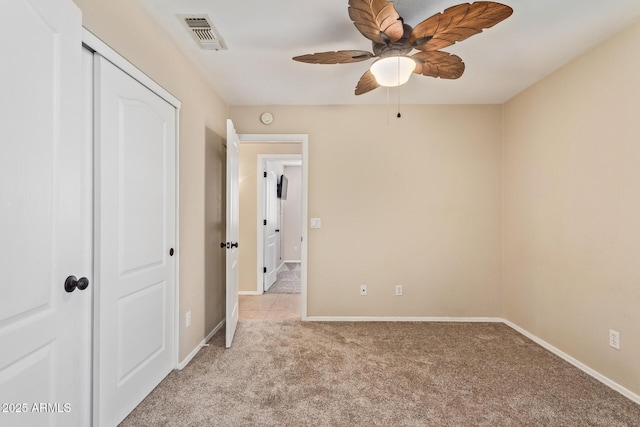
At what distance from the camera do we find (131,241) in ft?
5.55

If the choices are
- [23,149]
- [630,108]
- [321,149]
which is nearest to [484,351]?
[630,108]

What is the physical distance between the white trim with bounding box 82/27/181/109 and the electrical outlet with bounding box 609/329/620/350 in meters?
3.56

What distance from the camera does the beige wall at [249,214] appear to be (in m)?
4.33

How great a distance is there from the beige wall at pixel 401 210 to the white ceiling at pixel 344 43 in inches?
13.9

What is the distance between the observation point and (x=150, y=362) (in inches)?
74.6

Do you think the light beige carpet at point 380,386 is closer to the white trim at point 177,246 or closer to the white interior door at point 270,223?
the white trim at point 177,246

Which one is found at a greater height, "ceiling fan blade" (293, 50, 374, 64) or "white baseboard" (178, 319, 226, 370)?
"ceiling fan blade" (293, 50, 374, 64)

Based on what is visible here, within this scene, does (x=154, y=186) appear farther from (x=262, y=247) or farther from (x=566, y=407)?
(x=566, y=407)

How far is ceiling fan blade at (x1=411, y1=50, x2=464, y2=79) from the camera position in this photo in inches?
68.9

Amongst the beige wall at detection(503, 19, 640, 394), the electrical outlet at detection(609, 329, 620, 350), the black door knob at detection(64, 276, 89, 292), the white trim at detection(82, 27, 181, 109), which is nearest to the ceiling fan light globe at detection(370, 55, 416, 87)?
the white trim at detection(82, 27, 181, 109)

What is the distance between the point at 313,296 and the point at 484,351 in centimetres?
174

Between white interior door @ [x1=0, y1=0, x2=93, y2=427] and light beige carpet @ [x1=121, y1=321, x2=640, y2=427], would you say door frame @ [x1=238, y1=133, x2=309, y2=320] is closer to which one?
light beige carpet @ [x1=121, y1=321, x2=640, y2=427]

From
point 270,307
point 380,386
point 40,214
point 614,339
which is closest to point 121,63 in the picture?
point 40,214

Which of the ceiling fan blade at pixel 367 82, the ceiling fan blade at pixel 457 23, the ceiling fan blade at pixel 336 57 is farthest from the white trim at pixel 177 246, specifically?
the ceiling fan blade at pixel 457 23
